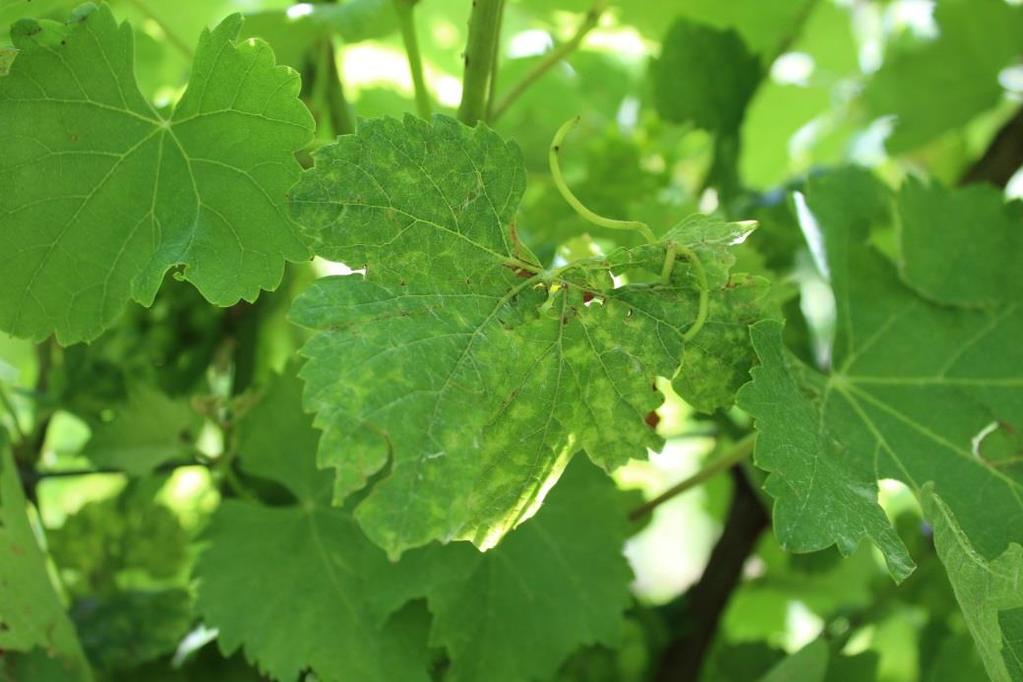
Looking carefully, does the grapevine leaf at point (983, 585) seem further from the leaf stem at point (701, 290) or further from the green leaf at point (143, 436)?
the green leaf at point (143, 436)

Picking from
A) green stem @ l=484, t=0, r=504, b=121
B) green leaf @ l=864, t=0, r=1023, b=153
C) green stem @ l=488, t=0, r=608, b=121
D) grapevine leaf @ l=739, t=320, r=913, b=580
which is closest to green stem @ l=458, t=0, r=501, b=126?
green stem @ l=484, t=0, r=504, b=121

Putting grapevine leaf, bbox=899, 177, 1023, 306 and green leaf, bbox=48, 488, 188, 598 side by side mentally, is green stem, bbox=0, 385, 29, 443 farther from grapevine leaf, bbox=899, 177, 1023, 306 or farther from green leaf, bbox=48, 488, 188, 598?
grapevine leaf, bbox=899, 177, 1023, 306

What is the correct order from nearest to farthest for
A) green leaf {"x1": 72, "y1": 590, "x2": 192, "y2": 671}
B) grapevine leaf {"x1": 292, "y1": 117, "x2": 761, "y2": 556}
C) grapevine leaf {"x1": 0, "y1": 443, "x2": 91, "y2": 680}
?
grapevine leaf {"x1": 292, "y1": 117, "x2": 761, "y2": 556}
grapevine leaf {"x1": 0, "y1": 443, "x2": 91, "y2": 680}
green leaf {"x1": 72, "y1": 590, "x2": 192, "y2": 671}


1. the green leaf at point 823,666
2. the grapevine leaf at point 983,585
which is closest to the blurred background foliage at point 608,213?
the green leaf at point 823,666

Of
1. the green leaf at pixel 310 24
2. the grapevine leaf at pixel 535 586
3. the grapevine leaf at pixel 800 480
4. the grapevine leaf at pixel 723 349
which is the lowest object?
the grapevine leaf at pixel 535 586

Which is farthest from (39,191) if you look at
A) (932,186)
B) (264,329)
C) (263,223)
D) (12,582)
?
(932,186)

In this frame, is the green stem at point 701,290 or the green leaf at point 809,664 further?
the green leaf at point 809,664

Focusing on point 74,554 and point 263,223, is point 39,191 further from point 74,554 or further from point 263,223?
point 74,554
